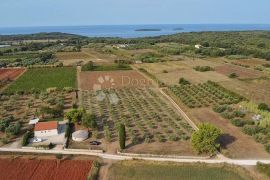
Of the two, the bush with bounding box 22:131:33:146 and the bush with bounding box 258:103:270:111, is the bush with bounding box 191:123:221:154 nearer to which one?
the bush with bounding box 258:103:270:111

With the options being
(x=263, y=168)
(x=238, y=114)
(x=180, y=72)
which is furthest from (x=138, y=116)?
(x=180, y=72)

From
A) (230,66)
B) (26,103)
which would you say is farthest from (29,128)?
(230,66)

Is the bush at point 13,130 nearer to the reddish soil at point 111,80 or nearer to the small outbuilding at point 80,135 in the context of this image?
the small outbuilding at point 80,135

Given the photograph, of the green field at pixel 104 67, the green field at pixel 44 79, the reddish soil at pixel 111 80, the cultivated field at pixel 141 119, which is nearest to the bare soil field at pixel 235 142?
the cultivated field at pixel 141 119

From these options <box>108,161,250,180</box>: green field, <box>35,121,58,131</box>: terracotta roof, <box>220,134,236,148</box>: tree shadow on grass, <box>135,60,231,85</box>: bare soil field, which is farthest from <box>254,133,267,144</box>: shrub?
<box>135,60,231,85</box>: bare soil field

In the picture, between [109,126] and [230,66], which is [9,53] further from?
[109,126]

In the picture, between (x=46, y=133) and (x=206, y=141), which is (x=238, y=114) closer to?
(x=206, y=141)
